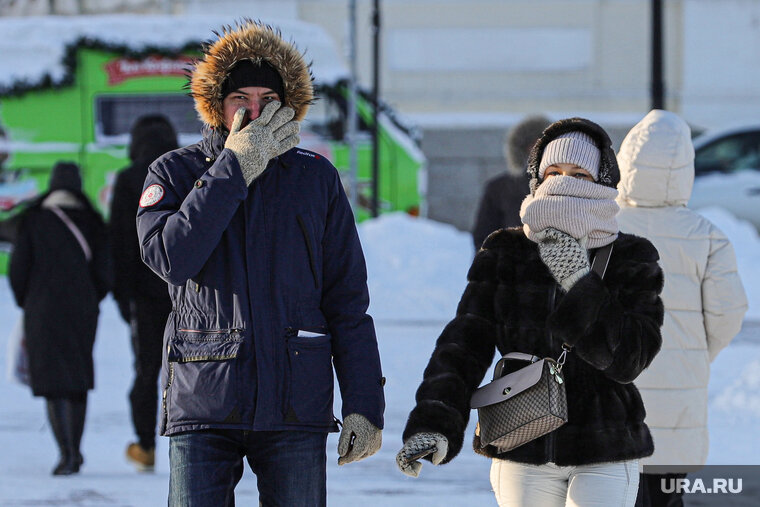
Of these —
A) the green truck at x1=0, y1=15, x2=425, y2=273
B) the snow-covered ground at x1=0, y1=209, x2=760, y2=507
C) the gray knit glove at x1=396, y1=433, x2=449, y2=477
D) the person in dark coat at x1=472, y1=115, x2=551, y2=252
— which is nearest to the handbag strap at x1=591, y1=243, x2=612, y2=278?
the gray knit glove at x1=396, y1=433, x2=449, y2=477

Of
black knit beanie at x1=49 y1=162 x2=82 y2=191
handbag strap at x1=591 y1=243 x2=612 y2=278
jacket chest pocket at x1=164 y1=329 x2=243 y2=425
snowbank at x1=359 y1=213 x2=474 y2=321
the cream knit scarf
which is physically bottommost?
snowbank at x1=359 y1=213 x2=474 y2=321

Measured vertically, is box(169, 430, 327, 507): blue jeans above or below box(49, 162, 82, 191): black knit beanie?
below

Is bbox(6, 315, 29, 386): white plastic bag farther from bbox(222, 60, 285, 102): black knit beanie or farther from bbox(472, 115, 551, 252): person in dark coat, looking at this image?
bbox(222, 60, 285, 102): black knit beanie

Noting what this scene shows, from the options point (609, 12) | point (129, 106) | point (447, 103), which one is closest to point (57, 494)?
point (129, 106)

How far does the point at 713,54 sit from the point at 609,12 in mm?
2229

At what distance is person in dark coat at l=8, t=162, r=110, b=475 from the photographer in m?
6.61

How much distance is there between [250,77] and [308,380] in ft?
2.89

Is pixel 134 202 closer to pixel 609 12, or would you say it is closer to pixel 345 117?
pixel 345 117

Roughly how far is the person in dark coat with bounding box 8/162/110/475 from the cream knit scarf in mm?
3716

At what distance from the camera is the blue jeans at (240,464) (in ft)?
10.9

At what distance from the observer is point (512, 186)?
23.1 feet

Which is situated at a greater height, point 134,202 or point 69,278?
point 134,202

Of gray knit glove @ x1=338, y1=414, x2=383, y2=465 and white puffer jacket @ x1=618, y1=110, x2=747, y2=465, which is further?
white puffer jacket @ x1=618, y1=110, x2=747, y2=465

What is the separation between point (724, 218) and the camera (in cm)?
1463
